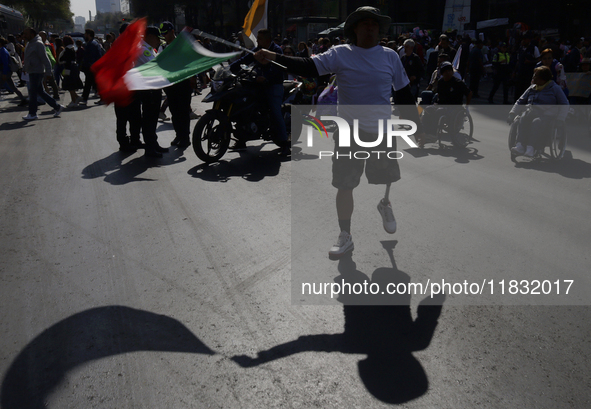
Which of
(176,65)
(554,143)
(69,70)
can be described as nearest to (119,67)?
(176,65)

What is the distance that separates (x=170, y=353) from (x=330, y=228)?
2239mm

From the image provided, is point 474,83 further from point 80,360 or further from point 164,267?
point 80,360

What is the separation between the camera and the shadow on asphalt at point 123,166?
21.7ft

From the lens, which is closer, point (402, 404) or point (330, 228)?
point (402, 404)

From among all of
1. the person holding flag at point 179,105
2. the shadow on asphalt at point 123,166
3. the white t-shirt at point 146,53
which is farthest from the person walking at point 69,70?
the white t-shirt at point 146,53

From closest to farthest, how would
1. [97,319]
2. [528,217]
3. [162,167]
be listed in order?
[97,319], [528,217], [162,167]

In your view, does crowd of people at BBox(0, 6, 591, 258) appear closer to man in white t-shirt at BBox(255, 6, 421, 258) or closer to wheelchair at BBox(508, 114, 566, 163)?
man in white t-shirt at BBox(255, 6, 421, 258)

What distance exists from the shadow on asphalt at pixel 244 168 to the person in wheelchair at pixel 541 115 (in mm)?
3640

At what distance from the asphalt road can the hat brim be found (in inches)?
69.2

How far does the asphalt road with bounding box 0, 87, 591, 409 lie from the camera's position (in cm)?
258

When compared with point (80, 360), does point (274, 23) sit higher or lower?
higher

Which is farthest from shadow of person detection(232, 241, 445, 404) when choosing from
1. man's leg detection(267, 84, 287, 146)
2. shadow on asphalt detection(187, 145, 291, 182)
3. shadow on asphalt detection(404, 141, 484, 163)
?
shadow on asphalt detection(404, 141, 484, 163)

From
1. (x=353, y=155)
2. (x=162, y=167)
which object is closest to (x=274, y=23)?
(x=162, y=167)

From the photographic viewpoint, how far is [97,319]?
3238mm
